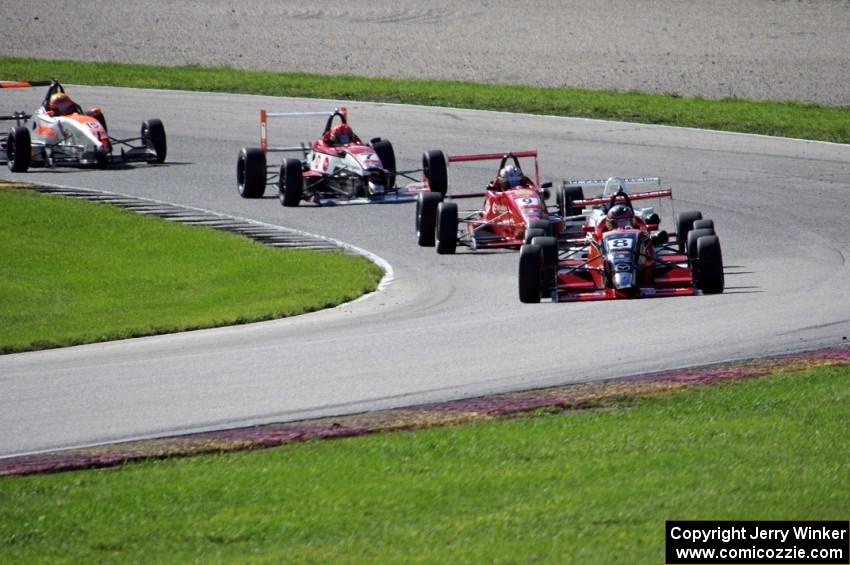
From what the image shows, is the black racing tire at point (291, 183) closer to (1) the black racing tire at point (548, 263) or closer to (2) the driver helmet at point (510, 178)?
(2) the driver helmet at point (510, 178)

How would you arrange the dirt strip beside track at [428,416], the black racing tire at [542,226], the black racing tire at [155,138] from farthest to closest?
the black racing tire at [155,138] → the black racing tire at [542,226] → the dirt strip beside track at [428,416]

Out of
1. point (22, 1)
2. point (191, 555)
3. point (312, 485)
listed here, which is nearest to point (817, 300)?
point (312, 485)

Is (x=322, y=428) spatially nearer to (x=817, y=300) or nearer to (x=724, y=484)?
(x=724, y=484)

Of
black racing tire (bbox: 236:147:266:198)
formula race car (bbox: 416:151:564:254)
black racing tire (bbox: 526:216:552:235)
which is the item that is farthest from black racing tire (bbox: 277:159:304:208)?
black racing tire (bbox: 526:216:552:235)

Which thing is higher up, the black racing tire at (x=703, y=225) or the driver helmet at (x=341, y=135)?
the driver helmet at (x=341, y=135)

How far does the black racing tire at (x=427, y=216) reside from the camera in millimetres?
20938

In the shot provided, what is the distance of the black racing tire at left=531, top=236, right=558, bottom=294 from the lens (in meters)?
16.8

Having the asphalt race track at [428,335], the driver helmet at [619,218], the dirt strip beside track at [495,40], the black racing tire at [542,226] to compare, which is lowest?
the asphalt race track at [428,335]

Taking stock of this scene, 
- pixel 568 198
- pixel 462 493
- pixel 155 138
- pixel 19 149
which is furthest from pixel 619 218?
pixel 19 149

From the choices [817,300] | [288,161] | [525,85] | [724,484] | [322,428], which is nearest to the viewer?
[724,484]

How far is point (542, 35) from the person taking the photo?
52.2 meters

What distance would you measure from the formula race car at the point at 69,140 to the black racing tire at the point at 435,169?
7.50 m

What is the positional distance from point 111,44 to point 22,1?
11.0 m

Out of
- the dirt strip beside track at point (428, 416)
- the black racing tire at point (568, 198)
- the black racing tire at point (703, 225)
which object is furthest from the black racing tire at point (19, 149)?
the dirt strip beside track at point (428, 416)
